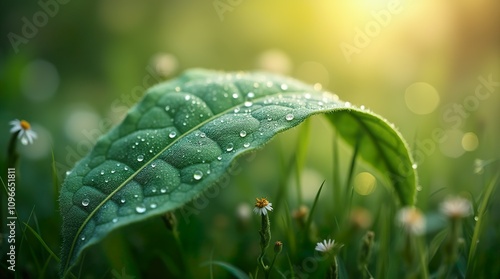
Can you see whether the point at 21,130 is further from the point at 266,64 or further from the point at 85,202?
the point at 266,64

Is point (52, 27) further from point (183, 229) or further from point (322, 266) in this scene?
point (322, 266)

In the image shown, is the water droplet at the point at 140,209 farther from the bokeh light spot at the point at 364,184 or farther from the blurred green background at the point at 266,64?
the bokeh light spot at the point at 364,184

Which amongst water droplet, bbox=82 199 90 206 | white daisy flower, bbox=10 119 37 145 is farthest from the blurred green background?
water droplet, bbox=82 199 90 206

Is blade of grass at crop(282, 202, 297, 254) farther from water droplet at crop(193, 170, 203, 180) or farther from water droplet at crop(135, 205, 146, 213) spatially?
water droplet at crop(135, 205, 146, 213)

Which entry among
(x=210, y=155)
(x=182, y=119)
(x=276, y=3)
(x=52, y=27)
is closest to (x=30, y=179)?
(x=182, y=119)

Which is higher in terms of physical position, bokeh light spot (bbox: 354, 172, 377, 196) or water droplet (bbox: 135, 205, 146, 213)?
water droplet (bbox: 135, 205, 146, 213)

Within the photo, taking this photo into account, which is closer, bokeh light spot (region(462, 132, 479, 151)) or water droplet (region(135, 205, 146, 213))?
water droplet (region(135, 205, 146, 213))

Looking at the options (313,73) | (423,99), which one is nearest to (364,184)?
(423,99)
